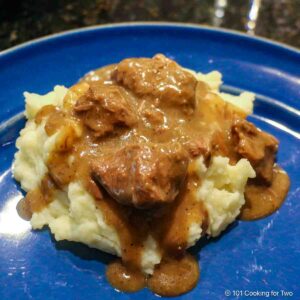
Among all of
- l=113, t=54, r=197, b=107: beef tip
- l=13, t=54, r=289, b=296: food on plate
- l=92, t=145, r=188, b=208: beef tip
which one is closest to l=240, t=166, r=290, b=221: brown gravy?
l=13, t=54, r=289, b=296: food on plate

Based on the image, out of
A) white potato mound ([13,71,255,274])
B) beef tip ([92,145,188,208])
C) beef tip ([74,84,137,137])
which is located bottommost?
white potato mound ([13,71,255,274])

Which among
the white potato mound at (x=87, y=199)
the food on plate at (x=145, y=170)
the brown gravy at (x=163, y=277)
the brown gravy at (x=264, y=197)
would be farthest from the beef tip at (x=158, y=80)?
the brown gravy at (x=163, y=277)

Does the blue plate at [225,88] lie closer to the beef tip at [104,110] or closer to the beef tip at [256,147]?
the beef tip at [256,147]

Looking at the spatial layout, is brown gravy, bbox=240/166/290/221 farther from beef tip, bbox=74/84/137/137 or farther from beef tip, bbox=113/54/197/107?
beef tip, bbox=74/84/137/137

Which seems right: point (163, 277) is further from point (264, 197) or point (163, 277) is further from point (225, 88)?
point (225, 88)

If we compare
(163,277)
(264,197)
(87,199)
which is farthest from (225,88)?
(163,277)

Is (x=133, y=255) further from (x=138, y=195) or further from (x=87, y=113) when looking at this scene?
(x=87, y=113)

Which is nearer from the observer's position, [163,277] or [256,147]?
[163,277]
